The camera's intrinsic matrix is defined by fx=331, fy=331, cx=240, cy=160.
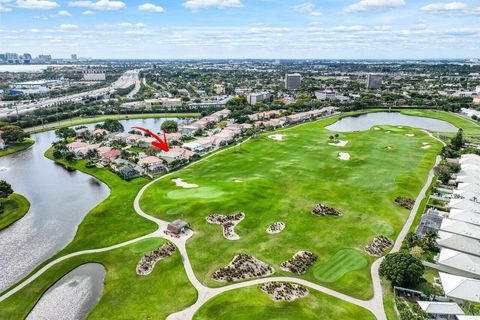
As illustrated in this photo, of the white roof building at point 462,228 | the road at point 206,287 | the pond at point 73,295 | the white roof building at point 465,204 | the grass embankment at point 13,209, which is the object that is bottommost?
the pond at point 73,295

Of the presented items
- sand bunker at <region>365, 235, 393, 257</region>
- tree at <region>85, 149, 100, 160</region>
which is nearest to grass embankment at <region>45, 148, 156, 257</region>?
tree at <region>85, 149, 100, 160</region>

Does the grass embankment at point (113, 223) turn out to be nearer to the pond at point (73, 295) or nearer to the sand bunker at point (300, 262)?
the pond at point (73, 295)

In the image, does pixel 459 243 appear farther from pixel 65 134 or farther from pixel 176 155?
pixel 65 134

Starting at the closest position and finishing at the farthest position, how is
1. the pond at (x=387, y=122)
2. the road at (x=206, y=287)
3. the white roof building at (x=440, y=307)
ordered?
the white roof building at (x=440, y=307)
the road at (x=206, y=287)
the pond at (x=387, y=122)

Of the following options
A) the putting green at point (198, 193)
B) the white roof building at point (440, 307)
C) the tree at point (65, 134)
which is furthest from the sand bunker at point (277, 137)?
the white roof building at point (440, 307)

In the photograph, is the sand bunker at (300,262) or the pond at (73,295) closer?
the pond at (73,295)

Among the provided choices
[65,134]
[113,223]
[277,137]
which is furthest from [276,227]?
[65,134]

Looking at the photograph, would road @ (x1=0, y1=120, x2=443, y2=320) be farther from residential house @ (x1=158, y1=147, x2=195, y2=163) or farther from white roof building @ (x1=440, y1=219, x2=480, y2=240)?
residential house @ (x1=158, y1=147, x2=195, y2=163)

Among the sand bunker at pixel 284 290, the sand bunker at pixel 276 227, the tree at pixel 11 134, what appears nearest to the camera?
the sand bunker at pixel 284 290
